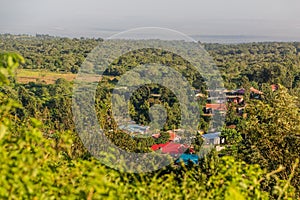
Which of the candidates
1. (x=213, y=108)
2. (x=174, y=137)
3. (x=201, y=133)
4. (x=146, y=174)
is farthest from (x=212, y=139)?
(x=146, y=174)

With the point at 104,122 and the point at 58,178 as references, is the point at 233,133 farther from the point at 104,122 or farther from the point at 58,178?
the point at 58,178

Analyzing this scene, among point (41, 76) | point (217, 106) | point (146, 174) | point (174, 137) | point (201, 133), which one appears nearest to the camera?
point (146, 174)

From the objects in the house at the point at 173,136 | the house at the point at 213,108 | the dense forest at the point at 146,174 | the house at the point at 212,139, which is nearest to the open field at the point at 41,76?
the house at the point at 213,108

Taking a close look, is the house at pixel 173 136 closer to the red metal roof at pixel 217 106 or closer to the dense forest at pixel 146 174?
the dense forest at pixel 146 174

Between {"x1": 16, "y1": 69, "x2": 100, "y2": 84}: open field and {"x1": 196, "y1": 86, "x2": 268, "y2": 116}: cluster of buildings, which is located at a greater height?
{"x1": 16, "y1": 69, "x2": 100, "y2": 84}: open field

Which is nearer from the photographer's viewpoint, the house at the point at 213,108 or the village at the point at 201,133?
the village at the point at 201,133

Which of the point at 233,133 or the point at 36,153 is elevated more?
the point at 36,153

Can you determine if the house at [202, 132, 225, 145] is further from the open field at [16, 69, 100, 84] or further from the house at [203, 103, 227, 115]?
the open field at [16, 69, 100, 84]

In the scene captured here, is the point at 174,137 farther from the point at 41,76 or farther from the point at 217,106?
the point at 41,76

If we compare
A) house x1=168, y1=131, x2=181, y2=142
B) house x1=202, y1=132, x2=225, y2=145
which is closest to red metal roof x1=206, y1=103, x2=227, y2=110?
house x1=202, y1=132, x2=225, y2=145

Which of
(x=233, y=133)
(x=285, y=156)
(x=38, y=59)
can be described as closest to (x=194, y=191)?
(x=285, y=156)

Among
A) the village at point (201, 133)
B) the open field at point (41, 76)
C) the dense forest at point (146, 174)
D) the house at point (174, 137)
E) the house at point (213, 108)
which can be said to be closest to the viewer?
the dense forest at point (146, 174)
